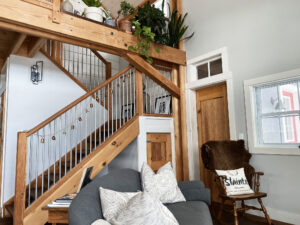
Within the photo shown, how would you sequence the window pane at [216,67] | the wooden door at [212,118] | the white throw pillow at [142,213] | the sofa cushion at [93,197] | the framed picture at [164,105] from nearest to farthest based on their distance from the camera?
the white throw pillow at [142,213], the sofa cushion at [93,197], the wooden door at [212,118], the window pane at [216,67], the framed picture at [164,105]

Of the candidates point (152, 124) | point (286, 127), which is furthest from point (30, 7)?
point (286, 127)

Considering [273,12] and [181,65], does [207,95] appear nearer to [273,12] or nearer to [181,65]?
[181,65]

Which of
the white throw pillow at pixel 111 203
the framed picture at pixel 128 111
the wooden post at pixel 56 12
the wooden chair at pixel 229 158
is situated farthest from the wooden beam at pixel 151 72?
the white throw pillow at pixel 111 203

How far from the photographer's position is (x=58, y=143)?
4.36 meters

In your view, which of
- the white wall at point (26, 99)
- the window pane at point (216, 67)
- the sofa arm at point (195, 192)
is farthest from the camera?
the window pane at point (216, 67)

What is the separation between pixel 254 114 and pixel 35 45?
366 centimetres

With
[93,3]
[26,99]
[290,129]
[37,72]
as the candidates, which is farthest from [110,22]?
[290,129]

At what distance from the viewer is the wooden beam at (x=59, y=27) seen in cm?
262

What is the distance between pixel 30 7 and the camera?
107 inches

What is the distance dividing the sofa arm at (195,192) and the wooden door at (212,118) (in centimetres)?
126

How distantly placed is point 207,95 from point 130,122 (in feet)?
4.96

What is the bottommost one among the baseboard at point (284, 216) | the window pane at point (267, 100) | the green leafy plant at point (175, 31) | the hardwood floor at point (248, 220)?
the hardwood floor at point (248, 220)

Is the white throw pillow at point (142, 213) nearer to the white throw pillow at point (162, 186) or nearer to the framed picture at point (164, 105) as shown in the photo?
the white throw pillow at point (162, 186)

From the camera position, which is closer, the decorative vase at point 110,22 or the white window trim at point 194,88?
the decorative vase at point 110,22
